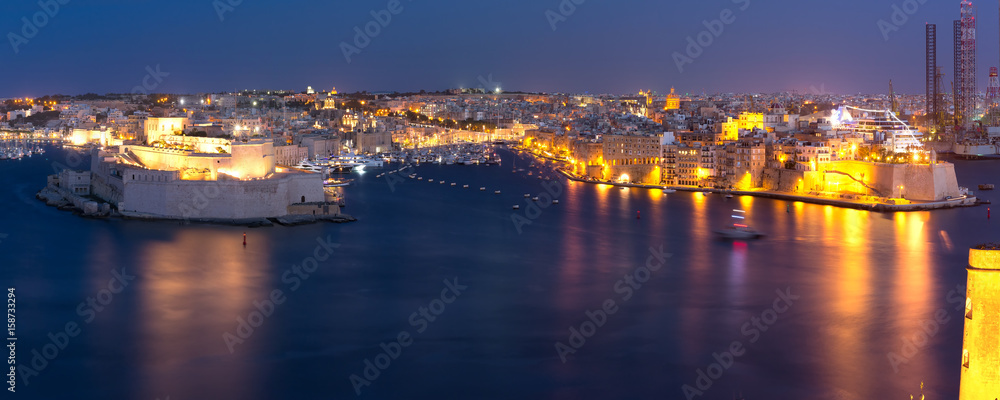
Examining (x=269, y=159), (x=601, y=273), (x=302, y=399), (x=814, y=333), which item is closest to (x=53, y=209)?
(x=269, y=159)

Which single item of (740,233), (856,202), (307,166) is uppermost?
(307,166)

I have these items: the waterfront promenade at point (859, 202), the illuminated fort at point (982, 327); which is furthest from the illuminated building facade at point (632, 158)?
the illuminated fort at point (982, 327)

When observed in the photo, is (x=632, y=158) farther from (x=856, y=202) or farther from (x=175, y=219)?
(x=175, y=219)

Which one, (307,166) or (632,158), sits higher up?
(632,158)

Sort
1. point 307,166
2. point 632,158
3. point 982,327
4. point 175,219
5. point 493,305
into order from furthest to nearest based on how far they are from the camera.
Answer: point 307,166, point 632,158, point 175,219, point 493,305, point 982,327

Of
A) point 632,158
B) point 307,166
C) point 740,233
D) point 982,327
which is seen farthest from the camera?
point 307,166

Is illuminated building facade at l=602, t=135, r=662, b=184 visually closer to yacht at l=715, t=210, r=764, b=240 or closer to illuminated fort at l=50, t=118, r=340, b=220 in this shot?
yacht at l=715, t=210, r=764, b=240

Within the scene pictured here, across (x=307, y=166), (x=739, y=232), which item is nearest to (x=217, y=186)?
(x=739, y=232)

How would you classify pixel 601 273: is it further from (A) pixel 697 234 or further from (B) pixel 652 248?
(A) pixel 697 234
